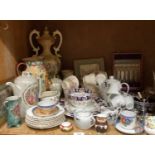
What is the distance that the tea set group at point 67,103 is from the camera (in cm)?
79

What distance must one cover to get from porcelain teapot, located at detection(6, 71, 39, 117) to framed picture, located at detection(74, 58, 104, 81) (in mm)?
351

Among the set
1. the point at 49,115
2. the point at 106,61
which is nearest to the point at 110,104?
the point at 49,115

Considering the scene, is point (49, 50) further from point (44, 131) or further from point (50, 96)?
point (44, 131)

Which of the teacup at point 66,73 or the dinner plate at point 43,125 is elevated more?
the teacup at point 66,73

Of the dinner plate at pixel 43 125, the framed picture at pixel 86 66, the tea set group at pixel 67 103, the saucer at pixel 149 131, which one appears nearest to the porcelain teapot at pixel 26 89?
the tea set group at pixel 67 103

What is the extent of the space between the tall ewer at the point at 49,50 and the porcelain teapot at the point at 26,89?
21 cm

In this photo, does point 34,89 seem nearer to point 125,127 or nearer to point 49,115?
point 49,115

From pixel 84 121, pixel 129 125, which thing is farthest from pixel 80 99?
pixel 129 125

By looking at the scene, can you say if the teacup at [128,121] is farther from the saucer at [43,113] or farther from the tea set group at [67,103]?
the saucer at [43,113]

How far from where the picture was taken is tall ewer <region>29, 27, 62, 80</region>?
1.12 m

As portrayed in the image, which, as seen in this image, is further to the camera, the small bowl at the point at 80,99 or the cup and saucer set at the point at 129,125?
the small bowl at the point at 80,99

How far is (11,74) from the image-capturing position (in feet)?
3.29

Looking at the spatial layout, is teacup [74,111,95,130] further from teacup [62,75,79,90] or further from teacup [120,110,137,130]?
teacup [62,75,79,90]
